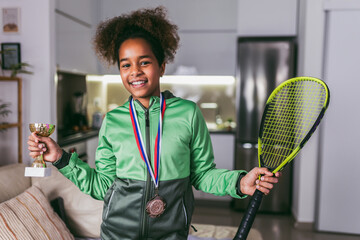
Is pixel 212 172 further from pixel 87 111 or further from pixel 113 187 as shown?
pixel 87 111

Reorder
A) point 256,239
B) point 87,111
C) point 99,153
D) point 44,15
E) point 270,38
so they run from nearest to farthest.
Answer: point 99,153 < point 256,239 < point 44,15 < point 270,38 < point 87,111

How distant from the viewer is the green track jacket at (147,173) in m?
1.12

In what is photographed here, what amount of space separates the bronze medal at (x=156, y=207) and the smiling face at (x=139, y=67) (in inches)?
13.6

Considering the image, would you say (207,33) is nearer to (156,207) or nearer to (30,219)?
(30,219)

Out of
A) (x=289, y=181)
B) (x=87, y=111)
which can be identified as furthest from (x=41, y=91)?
(x=289, y=181)

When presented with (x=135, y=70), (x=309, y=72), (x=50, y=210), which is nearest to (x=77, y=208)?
(x=50, y=210)

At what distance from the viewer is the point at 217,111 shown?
505 cm

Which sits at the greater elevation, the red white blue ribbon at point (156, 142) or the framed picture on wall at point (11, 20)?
the framed picture on wall at point (11, 20)

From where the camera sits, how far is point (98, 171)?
125 centimetres

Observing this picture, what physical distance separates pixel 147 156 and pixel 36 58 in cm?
208

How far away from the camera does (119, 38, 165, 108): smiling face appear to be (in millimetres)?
1147

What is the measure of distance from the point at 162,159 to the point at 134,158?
9 cm

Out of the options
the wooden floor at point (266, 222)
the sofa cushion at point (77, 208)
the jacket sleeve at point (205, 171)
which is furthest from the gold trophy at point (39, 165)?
the wooden floor at point (266, 222)

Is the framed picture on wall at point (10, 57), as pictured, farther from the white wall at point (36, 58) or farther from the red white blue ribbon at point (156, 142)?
the red white blue ribbon at point (156, 142)
